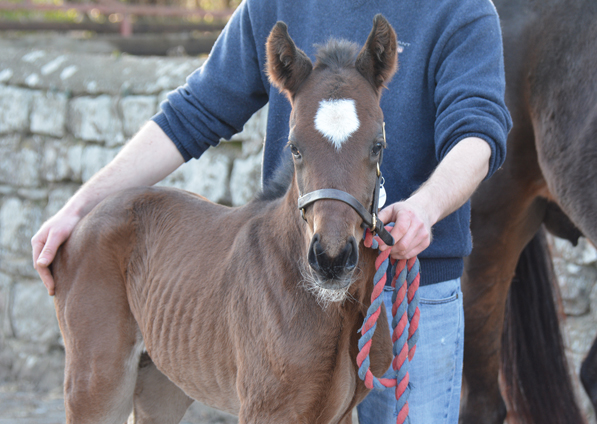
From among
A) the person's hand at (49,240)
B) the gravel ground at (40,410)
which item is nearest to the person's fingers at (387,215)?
the person's hand at (49,240)

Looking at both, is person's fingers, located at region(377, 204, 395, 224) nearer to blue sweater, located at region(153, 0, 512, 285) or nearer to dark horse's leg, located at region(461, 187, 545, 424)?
blue sweater, located at region(153, 0, 512, 285)

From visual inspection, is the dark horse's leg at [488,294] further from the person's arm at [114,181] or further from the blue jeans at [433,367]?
the person's arm at [114,181]

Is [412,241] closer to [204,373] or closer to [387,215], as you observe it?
[387,215]

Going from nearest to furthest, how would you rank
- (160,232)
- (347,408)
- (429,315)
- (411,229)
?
(411,229) < (347,408) < (429,315) < (160,232)

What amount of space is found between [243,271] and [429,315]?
2.07ft

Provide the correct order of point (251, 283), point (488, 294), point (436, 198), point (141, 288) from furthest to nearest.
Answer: point (488, 294), point (141, 288), point (251, 283), point (436, 198)

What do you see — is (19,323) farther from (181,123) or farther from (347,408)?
(347,408)

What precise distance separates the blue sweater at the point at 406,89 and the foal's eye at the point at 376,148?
29 cm

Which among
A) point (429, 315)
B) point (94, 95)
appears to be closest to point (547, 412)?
point (429, 315)

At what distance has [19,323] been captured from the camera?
183 inches

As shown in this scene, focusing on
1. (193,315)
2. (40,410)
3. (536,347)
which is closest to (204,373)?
(193,315)

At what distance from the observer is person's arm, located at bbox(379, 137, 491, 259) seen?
4.81 ft

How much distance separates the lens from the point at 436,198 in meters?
1.56

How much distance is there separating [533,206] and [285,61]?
179 centimetres
